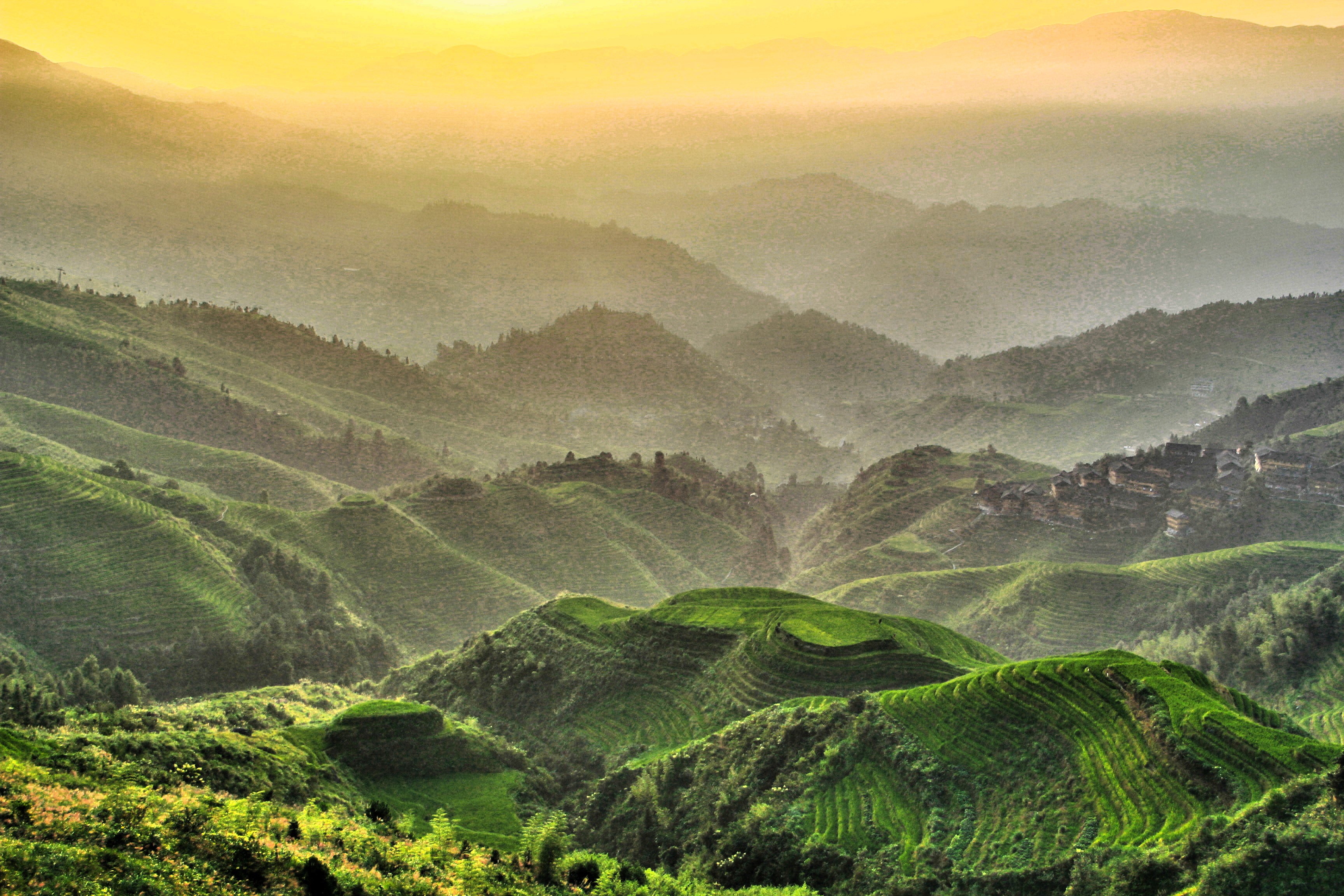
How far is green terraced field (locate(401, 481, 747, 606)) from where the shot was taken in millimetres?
81438

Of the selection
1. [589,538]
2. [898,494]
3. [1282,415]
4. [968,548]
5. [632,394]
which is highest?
[1282,415]

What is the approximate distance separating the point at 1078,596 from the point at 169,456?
7848 cm

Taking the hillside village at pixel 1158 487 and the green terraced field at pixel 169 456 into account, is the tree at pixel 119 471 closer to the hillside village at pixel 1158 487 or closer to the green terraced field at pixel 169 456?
the green terraced field at pixel 169 456

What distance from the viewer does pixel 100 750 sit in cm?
2167

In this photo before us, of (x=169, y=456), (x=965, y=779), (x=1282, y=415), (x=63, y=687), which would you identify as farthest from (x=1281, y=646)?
(x=169, y=456)

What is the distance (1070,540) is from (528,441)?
278 ft

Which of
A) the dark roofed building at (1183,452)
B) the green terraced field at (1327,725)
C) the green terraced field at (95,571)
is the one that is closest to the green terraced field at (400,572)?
the green terraced field at (95,571)

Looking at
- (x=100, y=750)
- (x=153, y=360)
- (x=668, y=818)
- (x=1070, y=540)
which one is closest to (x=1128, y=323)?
(x=1070, y=540)

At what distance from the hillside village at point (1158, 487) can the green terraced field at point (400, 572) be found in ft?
157

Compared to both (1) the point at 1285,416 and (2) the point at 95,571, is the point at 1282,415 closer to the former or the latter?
(1) the point at 1285,416

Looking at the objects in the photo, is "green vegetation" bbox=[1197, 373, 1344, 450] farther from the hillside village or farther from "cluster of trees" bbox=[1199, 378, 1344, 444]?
the hillside village

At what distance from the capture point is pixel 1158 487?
84.1m

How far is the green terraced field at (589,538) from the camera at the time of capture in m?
81.4

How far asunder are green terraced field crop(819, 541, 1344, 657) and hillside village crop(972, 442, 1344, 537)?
9.52 metres
